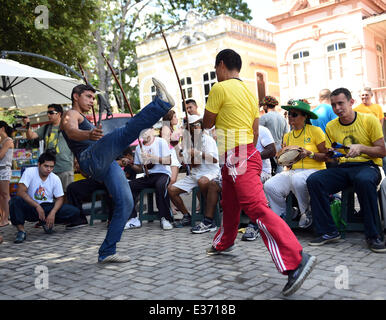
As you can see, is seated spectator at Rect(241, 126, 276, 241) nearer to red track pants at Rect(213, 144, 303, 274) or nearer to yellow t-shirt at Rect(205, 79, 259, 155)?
red track pants at Rect(213, 144, 303, 274)

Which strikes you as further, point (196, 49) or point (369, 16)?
point (196, 49)

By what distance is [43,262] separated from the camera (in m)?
4.47

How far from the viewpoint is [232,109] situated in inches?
146

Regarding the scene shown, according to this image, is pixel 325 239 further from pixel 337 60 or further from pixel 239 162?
pixel 337 60

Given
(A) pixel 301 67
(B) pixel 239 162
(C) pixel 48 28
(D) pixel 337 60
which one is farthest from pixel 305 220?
(A) pixel 301 67

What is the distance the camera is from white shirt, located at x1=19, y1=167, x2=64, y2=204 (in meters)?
6.06

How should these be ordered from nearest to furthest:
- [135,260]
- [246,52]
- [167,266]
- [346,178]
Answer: [167,266], [135,260], [346,178], [246,52]

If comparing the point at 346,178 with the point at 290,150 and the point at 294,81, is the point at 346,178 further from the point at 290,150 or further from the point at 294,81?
the point at 294,81

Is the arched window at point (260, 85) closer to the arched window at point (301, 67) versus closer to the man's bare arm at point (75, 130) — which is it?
the arched window at point (301, 67)

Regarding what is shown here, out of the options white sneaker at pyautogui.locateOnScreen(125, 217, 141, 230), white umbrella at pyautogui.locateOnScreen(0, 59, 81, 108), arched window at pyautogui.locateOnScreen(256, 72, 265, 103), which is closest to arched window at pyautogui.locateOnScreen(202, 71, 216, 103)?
arched window at pyautogui.locateOnScreen(256, 72, 265, 103)

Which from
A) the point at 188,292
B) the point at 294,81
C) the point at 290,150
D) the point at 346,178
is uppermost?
the point at 294,81

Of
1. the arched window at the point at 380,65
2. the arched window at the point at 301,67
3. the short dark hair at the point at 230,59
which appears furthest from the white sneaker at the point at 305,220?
the arched window at the point at 380,65
